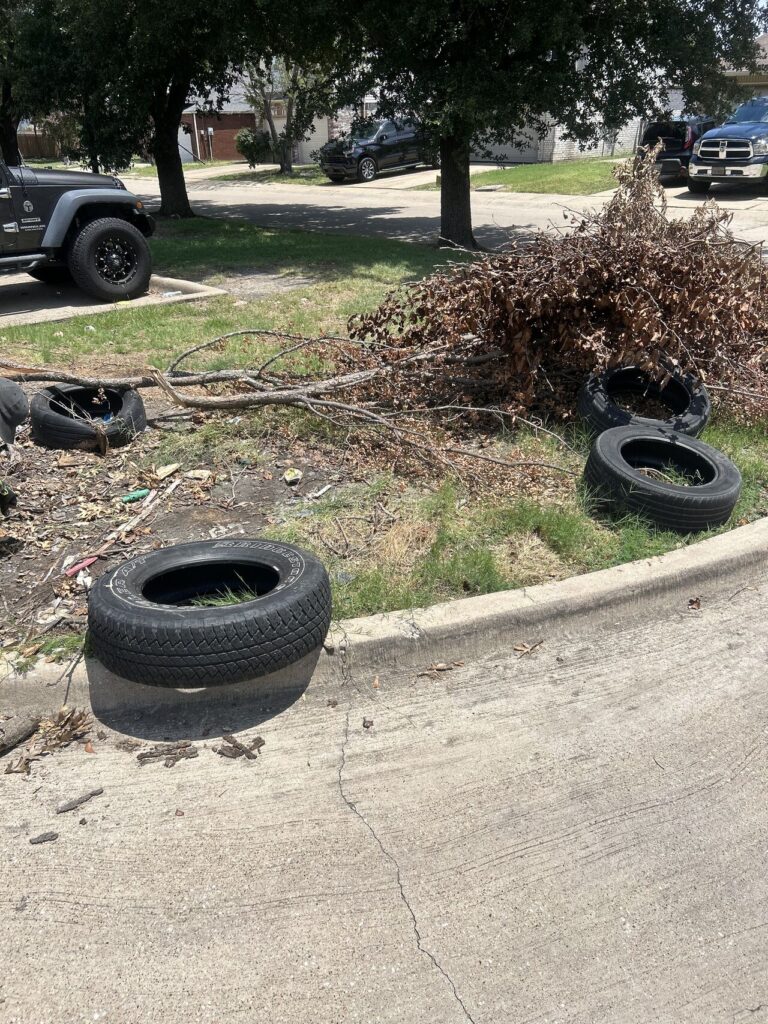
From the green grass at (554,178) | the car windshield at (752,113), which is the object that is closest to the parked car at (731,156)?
the car windshield at (752,113)

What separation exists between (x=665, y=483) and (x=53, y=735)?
3.28 m

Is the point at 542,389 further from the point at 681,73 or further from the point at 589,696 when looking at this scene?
the point at 681,73

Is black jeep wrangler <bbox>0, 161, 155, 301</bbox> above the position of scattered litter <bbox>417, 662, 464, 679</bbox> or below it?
above

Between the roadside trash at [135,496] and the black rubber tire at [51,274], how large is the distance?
6.96 m

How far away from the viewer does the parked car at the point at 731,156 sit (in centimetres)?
2088

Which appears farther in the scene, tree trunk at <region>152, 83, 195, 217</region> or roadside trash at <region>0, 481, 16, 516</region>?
tree trunk at <region>152, 83, 195, 217</region>

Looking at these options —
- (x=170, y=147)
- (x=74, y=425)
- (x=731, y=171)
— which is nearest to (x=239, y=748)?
(x=74, y=425)

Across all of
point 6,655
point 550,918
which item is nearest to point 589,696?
point 550,918

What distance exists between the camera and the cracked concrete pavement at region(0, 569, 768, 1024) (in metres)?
2.32

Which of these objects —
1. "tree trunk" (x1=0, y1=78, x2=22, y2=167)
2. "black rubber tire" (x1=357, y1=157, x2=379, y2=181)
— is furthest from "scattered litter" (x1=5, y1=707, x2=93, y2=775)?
"black rubber tire" (x1=357, y1=157, x2=379, y2=181)

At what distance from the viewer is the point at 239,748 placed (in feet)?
10.7

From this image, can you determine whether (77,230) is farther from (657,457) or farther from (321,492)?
(657,457)

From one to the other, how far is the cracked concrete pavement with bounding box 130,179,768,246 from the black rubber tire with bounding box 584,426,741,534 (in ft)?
32.0

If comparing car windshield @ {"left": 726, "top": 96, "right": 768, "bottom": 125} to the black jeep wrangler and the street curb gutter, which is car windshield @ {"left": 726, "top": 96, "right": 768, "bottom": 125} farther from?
the street curb gutter
